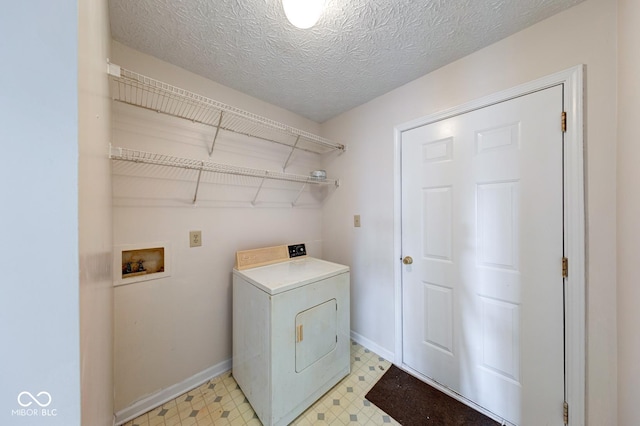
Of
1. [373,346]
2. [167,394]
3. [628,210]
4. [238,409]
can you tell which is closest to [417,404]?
[373,346]

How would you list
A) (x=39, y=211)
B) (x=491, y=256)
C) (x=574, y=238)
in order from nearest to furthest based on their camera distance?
(x=39, y=211)
(x=574, y=238)
(x=491, y=256)

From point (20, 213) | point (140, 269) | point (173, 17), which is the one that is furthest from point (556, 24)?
point (140, 269)

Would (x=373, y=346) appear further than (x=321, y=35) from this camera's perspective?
Yes

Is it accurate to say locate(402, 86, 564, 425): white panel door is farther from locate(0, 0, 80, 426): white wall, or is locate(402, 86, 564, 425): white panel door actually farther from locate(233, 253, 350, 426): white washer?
locate(0, 0, 80, 426): white wall

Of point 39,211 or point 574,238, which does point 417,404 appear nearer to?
point 574,238

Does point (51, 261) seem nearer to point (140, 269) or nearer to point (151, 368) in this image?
point (140, 269)

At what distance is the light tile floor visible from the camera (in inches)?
53.4

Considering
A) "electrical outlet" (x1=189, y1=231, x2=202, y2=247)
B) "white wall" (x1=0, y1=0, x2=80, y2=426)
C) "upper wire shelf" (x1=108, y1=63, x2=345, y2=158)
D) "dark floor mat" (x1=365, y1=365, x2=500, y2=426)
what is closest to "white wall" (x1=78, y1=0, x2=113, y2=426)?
"white wall" (x1=0, y1=0, x2=80, y2=426)

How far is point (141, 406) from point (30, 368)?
5.28 ft

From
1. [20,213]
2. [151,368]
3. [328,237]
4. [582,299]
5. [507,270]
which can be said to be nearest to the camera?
[20,213]

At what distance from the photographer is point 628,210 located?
0.96m

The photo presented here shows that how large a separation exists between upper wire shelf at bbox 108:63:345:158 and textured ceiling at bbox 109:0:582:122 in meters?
0.28

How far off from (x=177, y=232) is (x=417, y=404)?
82.2 inches

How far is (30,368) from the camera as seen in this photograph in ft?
1.16
